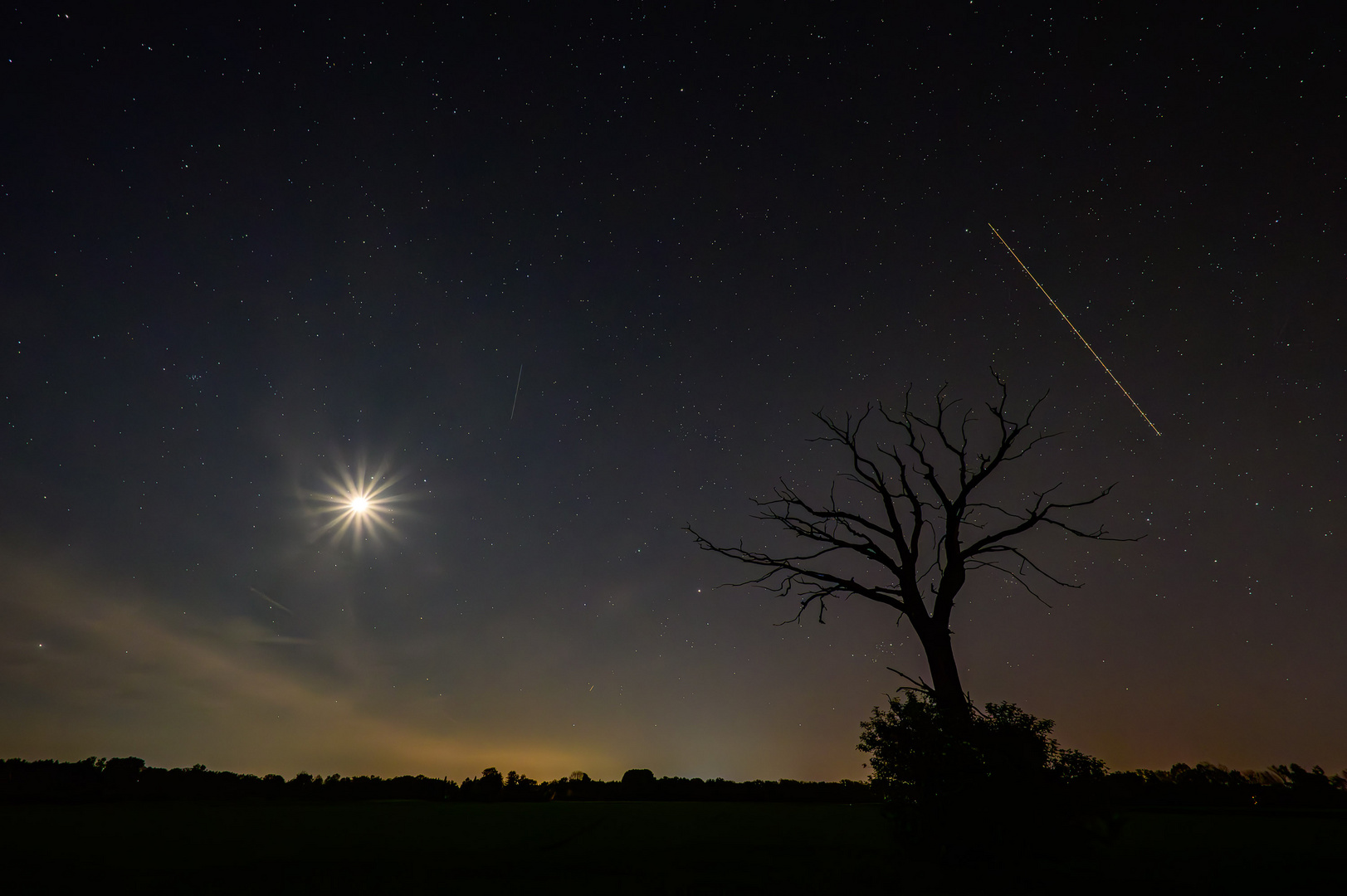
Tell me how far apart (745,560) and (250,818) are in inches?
568

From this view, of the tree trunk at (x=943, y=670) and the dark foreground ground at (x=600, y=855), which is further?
the tree trunk at (x=943, y=670)

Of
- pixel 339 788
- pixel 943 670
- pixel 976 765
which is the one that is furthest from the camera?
pixel 339 788

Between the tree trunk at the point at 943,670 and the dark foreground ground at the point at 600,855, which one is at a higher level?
the tree trunk at the point at 943,670

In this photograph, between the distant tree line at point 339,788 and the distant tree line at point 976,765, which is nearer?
the distant tree line at point 976,765

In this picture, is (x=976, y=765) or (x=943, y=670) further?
(x=943, y=670)

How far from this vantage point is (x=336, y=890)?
830 cm

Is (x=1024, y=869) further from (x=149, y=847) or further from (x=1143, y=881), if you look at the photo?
(x=149, y=847)

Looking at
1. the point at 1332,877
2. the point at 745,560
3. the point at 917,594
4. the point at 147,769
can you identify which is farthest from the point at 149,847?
the point at 1332,877

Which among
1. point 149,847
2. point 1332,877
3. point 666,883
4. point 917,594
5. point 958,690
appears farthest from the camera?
point 917,594

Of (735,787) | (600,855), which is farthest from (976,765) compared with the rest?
(735,787)

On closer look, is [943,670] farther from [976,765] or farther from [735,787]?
[735,787]

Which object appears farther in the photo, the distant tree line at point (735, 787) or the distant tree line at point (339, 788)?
the distant tree line at point (339, 788)

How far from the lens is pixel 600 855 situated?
1108cm

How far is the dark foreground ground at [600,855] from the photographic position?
843 centimetres
